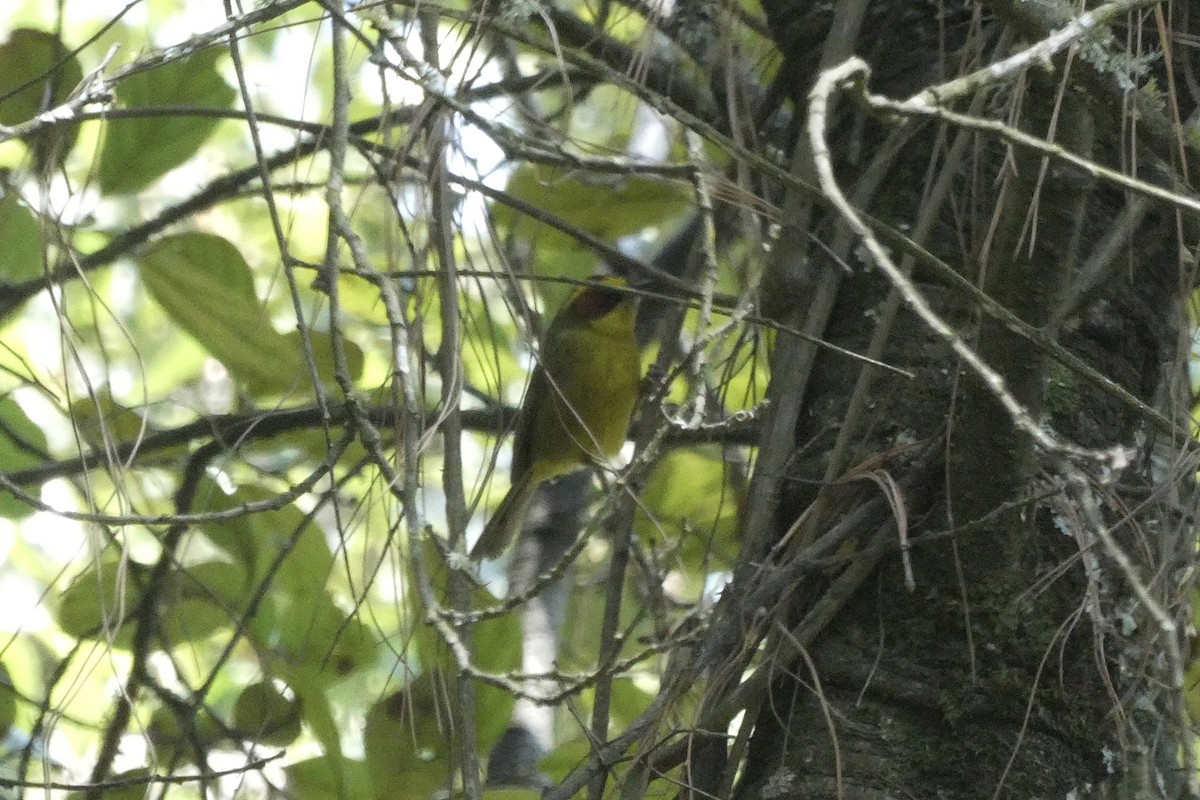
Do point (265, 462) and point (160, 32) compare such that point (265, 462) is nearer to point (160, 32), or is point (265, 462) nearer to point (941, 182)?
point (160, 32)

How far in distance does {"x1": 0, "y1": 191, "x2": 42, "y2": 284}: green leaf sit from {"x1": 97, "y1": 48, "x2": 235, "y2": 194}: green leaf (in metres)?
0.24

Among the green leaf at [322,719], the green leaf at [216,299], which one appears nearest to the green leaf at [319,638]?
the green leaf at [322,719]

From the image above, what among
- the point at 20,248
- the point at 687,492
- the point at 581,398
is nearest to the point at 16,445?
the point at 20,248

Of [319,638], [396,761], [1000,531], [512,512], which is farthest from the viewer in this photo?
[512,512]

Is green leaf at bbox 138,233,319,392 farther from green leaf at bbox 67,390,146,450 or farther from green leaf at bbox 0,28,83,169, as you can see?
green leaf at bbox 0,28,83,169

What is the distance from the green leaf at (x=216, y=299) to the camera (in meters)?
2.53

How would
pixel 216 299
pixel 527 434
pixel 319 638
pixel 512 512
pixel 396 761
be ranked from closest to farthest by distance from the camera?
pixel 396 761 → pixel 216 299 → pixel 319 638 → pixel 527 434 → pixel 512 512

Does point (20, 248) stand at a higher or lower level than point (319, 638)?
higher

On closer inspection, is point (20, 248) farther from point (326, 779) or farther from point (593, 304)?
point (593, 304)

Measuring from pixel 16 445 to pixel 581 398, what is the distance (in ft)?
6.48

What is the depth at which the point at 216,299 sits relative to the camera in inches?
99.5

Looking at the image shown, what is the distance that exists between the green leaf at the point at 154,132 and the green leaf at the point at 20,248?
242 mm

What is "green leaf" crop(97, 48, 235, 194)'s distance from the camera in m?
2.67

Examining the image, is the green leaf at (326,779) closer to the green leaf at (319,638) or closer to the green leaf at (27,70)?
the green leaf at (319,638)
